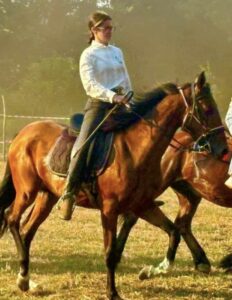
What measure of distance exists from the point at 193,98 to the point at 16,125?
2549cm

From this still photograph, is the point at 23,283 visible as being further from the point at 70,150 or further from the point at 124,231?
the point at 124,231

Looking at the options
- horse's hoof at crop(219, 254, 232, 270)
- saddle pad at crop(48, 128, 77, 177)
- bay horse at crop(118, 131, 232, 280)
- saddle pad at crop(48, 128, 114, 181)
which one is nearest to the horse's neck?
saddle pad at crop(48, 128, 114, 181)

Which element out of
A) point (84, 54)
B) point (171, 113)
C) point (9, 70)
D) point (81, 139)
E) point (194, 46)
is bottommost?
point (9, 70)

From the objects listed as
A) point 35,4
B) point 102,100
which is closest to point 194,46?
point 35,4

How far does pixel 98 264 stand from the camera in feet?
24.5

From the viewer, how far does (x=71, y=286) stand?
21.1 feet

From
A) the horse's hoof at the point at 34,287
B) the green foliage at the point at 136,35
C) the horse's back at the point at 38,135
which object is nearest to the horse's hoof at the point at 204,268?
the horse's hoof at the point at 34,287

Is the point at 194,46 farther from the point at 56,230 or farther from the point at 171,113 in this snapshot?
the point at 171,113

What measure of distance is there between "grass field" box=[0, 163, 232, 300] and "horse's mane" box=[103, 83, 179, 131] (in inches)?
69.2

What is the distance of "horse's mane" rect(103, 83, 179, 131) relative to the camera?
591cm

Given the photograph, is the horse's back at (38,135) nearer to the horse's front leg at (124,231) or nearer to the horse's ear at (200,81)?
the horse's front leg at (124,231)

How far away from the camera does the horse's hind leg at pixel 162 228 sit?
656cm

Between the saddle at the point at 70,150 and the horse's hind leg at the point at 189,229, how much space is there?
7.05ft

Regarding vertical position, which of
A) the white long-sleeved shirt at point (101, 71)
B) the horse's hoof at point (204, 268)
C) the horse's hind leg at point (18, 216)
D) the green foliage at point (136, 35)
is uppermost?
the white long-sleeved shirt at point (101, 71)
